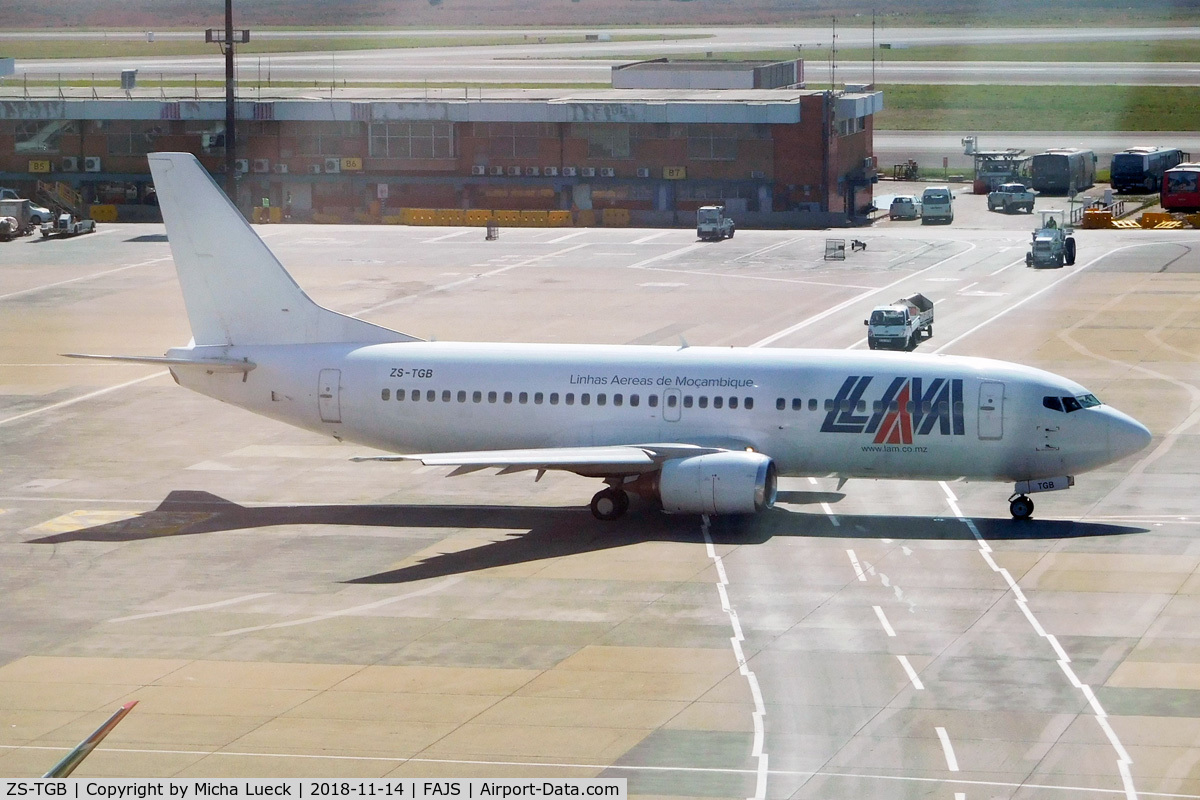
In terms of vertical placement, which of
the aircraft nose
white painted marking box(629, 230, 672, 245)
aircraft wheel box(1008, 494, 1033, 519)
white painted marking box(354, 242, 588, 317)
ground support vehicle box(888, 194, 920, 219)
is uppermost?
ground support vehicle box(888, 194, 920, 219)

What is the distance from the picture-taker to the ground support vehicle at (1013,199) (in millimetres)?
133625

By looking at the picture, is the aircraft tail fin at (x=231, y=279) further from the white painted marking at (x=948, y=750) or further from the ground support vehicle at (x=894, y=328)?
the ground support vehicle at (x=894, y=328)

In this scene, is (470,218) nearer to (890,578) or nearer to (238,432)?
(238,432)

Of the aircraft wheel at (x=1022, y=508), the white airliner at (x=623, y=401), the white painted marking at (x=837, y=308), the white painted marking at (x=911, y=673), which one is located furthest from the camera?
the white painted marking at (x=837, y=308)

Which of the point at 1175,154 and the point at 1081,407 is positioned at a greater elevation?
the point at 1175,154

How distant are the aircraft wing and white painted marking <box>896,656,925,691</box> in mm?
12309

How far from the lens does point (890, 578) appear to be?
40.8 meters

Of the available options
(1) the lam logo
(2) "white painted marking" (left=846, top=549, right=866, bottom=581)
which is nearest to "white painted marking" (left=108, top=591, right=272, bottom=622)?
(2) "white painted marking" (left=846, top=549, right=866, bottom=581)

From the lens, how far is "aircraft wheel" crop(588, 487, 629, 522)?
153 ft

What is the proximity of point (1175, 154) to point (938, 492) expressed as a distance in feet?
356

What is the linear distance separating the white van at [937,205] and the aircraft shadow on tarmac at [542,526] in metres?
82.8

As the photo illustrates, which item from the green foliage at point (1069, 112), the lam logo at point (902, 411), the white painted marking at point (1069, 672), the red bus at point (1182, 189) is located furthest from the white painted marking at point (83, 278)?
the green foliage at point (1069, 112)

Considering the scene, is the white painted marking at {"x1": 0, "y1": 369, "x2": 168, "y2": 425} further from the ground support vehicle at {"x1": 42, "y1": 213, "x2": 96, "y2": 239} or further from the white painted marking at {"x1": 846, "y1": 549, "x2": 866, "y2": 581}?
the ground support vehicle at {"x1": 42, "y1": 213, "x2": 96, "y2": 239}

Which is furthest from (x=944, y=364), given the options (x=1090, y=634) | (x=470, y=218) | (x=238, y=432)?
(x=470, y=218)
